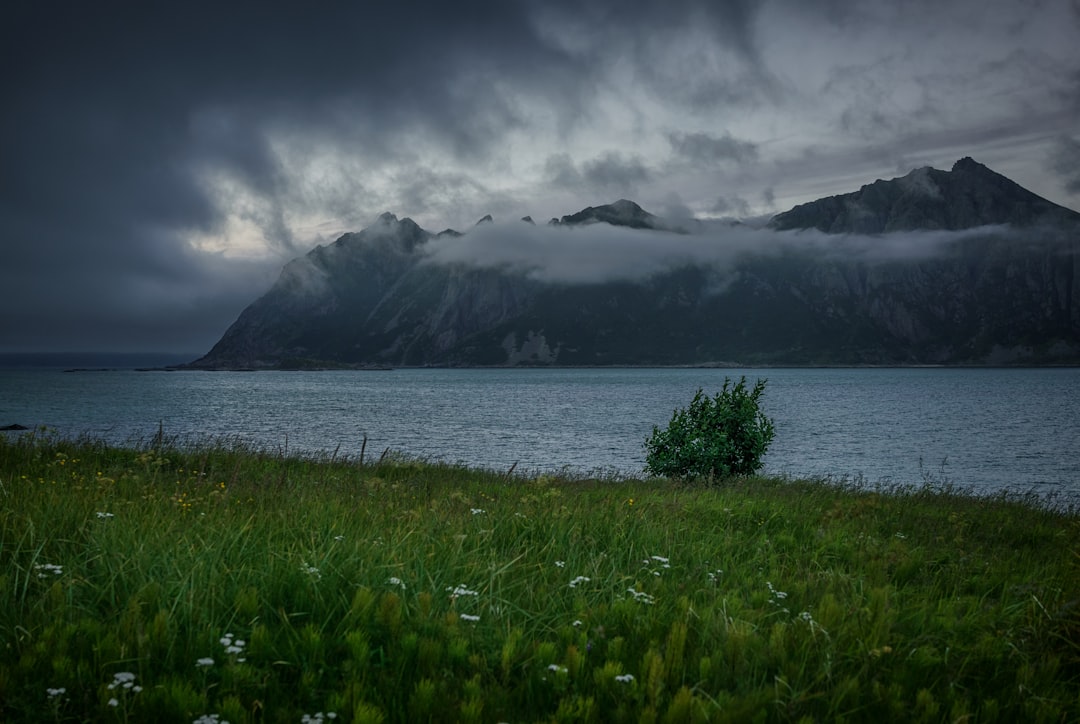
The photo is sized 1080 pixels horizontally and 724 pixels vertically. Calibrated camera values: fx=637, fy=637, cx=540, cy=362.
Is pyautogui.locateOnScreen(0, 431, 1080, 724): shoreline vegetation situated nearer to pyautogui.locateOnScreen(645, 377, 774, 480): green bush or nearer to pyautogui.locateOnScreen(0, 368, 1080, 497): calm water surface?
pyautogui.locateOnScreen(645, 377, 774, 480): green bush

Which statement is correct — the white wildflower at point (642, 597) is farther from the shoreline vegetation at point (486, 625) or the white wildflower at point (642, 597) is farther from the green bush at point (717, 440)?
the green bush at point (717, 440)

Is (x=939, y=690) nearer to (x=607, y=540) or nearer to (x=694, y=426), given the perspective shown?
(x=607, y=540)

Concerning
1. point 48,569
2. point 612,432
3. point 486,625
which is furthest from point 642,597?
point 612,432

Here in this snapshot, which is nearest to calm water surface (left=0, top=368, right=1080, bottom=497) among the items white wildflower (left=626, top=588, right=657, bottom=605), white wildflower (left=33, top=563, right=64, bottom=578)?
white wildflower (left=626, top=588, right=657, bottom=605)

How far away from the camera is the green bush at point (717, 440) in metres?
22.0

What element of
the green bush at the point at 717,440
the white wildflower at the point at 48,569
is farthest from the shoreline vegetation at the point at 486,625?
the green bush at the point at 717,440

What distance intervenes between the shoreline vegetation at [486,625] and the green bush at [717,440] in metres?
13.8

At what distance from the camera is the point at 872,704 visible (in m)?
4.04

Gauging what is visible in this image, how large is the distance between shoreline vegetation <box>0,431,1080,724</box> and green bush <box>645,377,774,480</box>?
13.8 meters

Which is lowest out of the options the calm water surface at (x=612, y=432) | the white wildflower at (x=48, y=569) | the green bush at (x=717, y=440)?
the calm water surface at (x=612, y=432)

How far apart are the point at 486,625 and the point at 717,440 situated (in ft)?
59.9

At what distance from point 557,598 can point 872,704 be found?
2.46 meters

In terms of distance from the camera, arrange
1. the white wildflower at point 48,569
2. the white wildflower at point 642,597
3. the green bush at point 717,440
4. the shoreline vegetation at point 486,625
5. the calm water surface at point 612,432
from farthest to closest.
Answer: the calm water surface at point 612,432 < the green bush at point 717,440 < the white wildflower at point 642,597 < the white wildflower at point 48,569 < the shoreline vegetation at point 486,625

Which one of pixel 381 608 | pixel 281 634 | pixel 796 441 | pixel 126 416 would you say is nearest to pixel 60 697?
pixel 281 634
